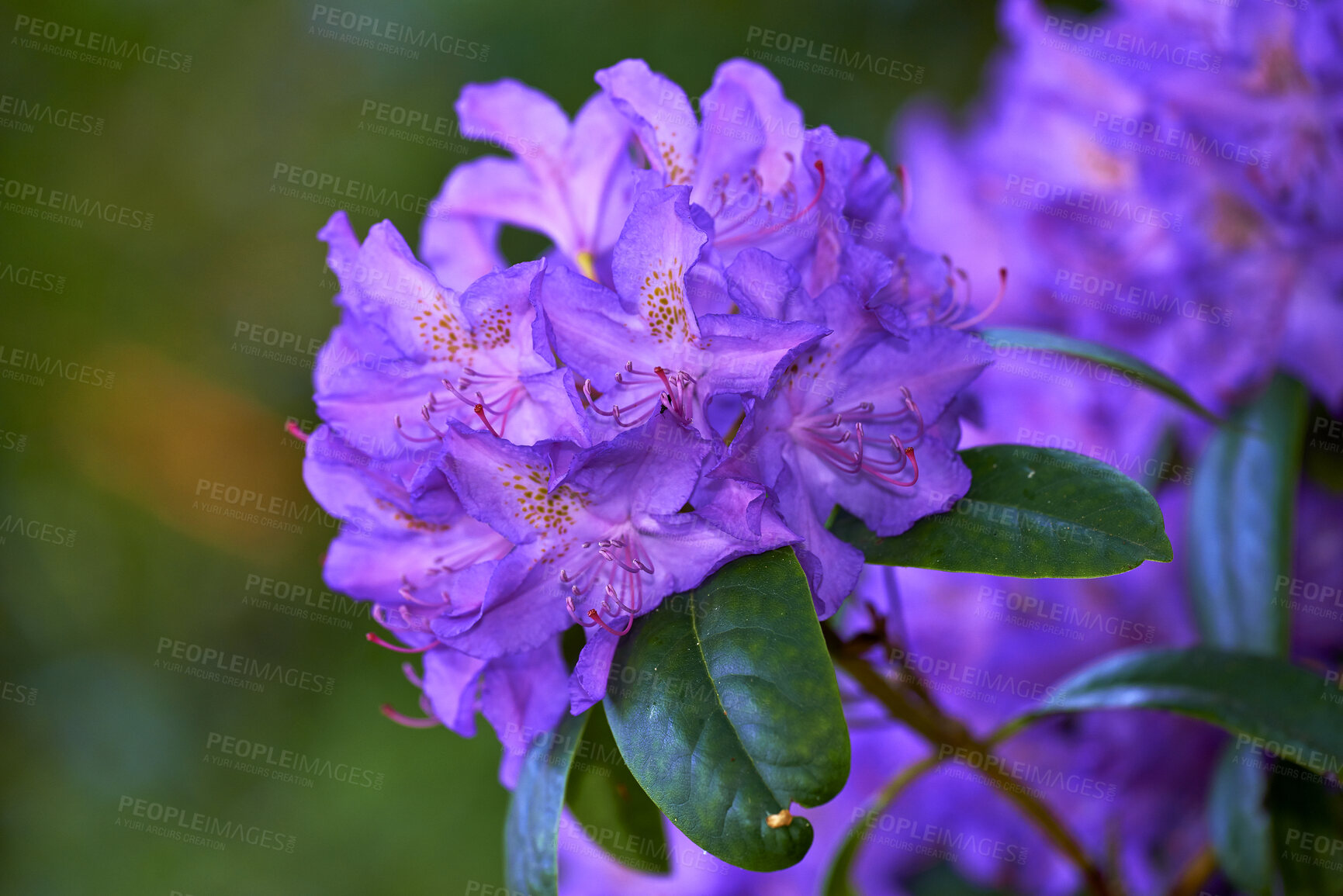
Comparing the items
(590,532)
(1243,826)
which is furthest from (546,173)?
(1243,826)

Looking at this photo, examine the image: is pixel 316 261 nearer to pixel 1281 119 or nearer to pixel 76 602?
pixel 76 602

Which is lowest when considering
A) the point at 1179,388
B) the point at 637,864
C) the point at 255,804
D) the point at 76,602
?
the point at 255,804

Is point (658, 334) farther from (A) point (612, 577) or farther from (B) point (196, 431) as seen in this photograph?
(B) point (196, 431)

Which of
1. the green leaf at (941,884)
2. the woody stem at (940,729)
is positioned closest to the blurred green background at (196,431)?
the green leaf at (941,884)

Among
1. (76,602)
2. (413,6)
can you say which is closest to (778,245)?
(413,6)

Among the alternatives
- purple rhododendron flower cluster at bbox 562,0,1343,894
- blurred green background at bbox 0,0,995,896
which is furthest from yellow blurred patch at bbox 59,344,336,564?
purple rhododendron flower cluster at bbox 562,0,1343,894

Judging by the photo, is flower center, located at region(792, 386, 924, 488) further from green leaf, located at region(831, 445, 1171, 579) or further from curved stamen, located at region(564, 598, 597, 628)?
curved stamen, located at region(564, 598, 597, 628)

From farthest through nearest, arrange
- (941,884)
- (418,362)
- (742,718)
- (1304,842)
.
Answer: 1. (941,884)
2. (1304,842)
3. (418,362)
4. (742,718)
